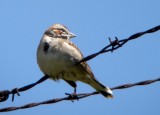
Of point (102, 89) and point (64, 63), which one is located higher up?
point (64, 63)

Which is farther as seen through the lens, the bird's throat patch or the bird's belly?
the bird's throat patch

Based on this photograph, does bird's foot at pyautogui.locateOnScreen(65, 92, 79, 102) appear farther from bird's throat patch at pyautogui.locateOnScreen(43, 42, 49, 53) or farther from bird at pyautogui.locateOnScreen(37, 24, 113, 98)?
bird's throat patch at pyautogui.locateOnScreen(43, 42, 49, 53)

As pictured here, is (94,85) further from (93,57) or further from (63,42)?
(93,57)

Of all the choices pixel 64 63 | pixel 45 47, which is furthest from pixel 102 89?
pixel 45 47

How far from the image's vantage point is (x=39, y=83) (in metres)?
6.33

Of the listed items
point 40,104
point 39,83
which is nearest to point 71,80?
point 39,83

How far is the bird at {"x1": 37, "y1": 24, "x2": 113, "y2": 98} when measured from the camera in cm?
706

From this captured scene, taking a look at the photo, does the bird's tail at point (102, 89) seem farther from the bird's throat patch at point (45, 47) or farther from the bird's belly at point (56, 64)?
the bird's throat patch at point (45, 47)

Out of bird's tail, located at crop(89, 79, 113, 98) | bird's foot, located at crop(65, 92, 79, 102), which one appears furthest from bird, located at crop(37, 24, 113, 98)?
bird's foot, located at crop(65, 92, 79, 102)

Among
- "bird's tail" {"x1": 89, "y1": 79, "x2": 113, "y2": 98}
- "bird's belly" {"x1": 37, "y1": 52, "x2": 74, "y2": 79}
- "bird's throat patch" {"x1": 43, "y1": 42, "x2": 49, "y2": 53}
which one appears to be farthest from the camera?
"bird's tail" {"x1": 89, "y1": 79, "x2": 113, "y2": 98}

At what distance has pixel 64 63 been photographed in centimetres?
702

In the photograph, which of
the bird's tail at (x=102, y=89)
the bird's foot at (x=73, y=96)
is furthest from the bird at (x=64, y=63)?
the bird's foot at (x=73, y=96)

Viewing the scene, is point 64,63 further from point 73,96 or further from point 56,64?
point 73,96

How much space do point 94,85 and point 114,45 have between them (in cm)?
213
